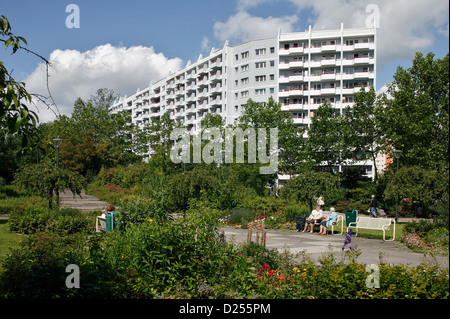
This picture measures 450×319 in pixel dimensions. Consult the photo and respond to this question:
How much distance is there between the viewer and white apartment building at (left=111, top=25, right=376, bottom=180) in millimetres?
62719

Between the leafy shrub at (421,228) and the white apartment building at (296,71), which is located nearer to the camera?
the leafy shrub at (421,228)

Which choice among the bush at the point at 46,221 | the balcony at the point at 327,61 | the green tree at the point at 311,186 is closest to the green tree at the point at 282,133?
the balcony at the point at 327,61

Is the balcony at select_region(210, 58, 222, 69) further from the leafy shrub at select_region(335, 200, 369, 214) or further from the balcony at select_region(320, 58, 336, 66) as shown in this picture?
the leafy shrub at select_region(335, 200, 369, 214)

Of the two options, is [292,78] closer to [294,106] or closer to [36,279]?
[294,106]

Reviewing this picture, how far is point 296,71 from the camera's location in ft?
217

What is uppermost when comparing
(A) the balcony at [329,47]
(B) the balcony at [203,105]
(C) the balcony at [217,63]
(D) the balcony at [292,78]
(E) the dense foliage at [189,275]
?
(A) the balcony at [329,47]

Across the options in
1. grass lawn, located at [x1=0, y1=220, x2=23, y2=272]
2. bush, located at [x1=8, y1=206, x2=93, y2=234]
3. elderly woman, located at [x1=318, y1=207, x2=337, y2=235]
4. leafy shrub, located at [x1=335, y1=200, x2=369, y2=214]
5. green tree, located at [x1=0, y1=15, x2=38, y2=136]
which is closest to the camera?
green tree, located at [x1=0, y1=15, x2=38, y2=136]

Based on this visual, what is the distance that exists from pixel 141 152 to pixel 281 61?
2995cm

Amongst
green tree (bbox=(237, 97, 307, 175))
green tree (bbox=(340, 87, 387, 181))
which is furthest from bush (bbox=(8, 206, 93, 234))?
green tree (bbox=(340, 87, 387, 181))

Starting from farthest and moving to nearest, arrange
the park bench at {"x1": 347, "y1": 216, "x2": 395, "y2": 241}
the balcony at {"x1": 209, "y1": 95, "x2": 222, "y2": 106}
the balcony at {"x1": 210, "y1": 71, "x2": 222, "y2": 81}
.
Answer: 1. the balcony at {"x1": 209, "y1": 95, "x2": 222, "y2": 106}
2. the balcony at {"x1": 210, "y1": 71, "x2": 222, "y2": 81}
3. the park bench at {"x1": 347, "y1": 216, "x2": 395, "y2": 241}

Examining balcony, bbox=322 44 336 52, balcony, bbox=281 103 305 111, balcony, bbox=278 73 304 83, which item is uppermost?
balcony, bbox=322 44 336 52

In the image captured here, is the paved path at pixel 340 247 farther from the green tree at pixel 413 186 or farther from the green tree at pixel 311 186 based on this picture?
the green tree at pixel 413 186

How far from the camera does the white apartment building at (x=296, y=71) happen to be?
62.7m

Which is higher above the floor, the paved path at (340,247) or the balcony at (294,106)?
the balcony at (294,106)
